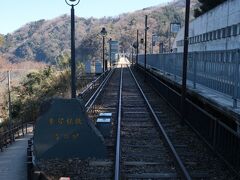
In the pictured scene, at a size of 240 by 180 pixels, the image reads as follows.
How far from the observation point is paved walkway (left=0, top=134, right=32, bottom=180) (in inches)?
720

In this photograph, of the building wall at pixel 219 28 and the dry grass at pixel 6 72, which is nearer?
the building wall at pixel 219 28

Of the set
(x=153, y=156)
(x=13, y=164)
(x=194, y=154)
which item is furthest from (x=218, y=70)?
(x=13, y=164)

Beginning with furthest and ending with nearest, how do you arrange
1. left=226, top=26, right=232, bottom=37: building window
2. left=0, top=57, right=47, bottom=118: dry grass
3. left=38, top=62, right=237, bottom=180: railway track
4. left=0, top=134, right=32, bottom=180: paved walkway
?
left=0, top=57, right=47, bottom=118: dry grass
left=226, top=26, right=232, bottom=37: building window
left=0, top=134, right=32, bottom=180: paved walkway
left=38, top=62, right=237, bottom=180: railway track

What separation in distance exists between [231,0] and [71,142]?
2897 centimetres

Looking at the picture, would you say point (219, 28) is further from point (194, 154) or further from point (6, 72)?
point (6, 72)

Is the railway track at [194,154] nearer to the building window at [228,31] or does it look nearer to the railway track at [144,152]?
the railway track at [144,152]

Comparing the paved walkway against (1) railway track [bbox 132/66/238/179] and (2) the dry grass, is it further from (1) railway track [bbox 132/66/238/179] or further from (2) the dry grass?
(2) the dry grass

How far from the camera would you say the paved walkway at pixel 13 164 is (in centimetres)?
1830

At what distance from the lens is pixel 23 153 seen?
25.7m

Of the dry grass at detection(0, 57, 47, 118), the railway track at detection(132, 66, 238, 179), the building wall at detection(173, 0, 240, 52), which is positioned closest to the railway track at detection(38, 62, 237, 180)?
the railway track at detection(132, 66, 238, 179)

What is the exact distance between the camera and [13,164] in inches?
838

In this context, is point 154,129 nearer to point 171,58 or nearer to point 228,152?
point 228,152

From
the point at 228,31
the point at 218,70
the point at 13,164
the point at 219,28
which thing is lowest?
the point at 13,164

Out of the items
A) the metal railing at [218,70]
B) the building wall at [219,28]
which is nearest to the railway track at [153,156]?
the metal railing at [218,70]
